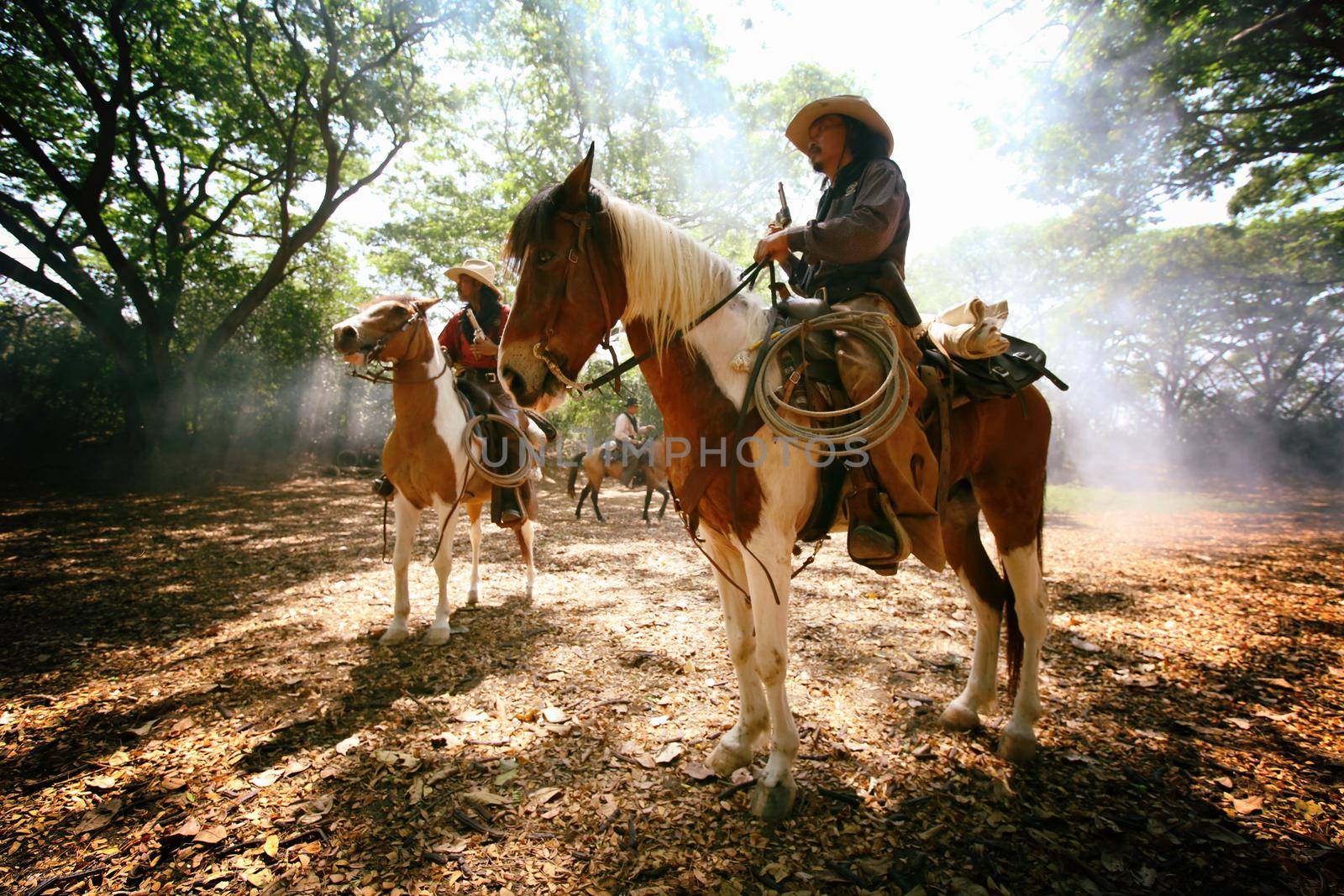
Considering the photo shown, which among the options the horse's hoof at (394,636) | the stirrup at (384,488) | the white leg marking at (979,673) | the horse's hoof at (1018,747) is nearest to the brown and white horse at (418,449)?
the horse's hoof at (394,636)

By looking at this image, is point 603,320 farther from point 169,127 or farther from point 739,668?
point 169,127

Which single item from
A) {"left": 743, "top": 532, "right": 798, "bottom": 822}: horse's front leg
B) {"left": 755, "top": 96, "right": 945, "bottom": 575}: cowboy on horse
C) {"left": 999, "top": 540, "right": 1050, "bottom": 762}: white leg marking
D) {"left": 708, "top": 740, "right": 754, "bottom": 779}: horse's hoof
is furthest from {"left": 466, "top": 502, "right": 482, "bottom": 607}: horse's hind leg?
{"left": 999, "top": 540, "right": 1050, "bottom": 762}: white leg marking

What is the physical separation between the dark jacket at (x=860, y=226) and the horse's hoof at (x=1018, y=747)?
99.7 inches

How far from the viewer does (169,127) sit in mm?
12531

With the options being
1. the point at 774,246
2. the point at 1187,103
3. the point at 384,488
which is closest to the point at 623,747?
the point at 774,246

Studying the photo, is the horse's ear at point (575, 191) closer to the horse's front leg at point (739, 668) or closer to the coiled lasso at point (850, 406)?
the coiled lasso at point (850, 406)

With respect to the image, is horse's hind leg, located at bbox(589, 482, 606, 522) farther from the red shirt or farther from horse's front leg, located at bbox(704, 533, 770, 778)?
horse's front leg, located at bbox(704, 533, 770, 778)

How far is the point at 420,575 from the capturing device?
6.16 metres

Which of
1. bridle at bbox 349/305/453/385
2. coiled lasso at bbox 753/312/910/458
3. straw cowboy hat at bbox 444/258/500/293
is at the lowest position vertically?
coiled lasso at bbox 753/312/910/458

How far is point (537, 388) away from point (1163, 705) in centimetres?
415

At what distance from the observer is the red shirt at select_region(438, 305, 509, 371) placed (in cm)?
471

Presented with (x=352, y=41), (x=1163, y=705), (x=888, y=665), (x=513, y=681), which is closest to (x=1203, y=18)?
(x=1163, y=705)

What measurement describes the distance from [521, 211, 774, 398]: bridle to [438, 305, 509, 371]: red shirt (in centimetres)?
264

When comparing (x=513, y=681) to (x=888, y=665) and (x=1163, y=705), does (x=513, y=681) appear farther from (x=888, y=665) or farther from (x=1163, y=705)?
(x=1163, y=705)
